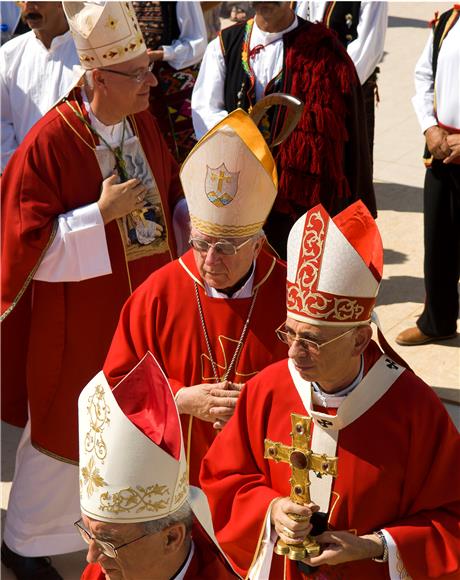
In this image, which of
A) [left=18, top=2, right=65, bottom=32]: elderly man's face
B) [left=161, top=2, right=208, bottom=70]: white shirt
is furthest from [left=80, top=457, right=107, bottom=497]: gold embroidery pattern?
[left=161, top=2, right=208, bottom=70]: white shirt

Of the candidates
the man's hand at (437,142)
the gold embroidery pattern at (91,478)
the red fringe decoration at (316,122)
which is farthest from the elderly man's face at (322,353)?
the man's hand at (437,142)

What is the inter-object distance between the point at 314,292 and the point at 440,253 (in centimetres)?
360

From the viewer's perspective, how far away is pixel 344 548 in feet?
10.8

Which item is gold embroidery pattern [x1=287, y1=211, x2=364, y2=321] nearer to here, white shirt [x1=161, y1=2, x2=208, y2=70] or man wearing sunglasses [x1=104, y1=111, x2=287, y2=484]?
man wearing sunglasses [x1=104, y1=111, x2=287, y2=484]

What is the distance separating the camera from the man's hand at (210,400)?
13.0 feet

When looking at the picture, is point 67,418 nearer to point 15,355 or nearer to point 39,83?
point 15,355

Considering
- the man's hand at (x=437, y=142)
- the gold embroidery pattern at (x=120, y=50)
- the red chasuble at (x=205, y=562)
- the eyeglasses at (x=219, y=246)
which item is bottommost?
the man's hand at (x=437, y=142)

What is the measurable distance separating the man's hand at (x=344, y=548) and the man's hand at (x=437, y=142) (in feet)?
11.5

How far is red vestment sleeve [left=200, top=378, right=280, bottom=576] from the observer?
3.57m

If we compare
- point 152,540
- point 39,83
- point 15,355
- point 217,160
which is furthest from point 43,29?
point 152,540

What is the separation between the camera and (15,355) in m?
5.21

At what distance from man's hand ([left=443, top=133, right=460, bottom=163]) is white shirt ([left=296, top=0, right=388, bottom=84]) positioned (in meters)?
1.09

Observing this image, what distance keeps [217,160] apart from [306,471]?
4.08ft

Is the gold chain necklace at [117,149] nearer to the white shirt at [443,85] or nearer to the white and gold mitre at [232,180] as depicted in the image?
the white and gold mitre at [232,180]
